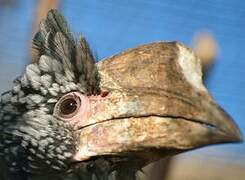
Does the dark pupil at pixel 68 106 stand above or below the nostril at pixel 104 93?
below

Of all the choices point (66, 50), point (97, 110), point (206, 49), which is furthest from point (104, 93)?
point (206, 49)

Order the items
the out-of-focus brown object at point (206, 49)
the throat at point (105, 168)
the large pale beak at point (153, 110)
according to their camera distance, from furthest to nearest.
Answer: the out-of-focus brown object at point (206, 49), the throat at point (105, 168), the large pale beak at point (153, 110)

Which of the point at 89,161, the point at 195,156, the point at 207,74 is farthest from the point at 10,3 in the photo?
the point at 89,161

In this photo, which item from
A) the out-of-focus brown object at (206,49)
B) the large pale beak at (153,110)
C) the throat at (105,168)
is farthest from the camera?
the out-of-focus brown object at (206,49)

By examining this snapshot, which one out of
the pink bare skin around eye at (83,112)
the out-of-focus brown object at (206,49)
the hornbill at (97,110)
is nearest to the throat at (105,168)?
the hornbill at (97,110)

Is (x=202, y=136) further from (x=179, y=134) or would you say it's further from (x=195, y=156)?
(x=195, y=156)

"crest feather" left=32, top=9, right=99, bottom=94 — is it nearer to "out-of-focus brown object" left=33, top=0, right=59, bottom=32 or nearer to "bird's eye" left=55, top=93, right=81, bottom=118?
"bird's eye" left=55, top=93, right=81, bottom=118

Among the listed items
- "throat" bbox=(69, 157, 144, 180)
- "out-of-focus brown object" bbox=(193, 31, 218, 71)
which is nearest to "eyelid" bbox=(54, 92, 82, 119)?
"throat" bbox=(69, 157, 144, 180)

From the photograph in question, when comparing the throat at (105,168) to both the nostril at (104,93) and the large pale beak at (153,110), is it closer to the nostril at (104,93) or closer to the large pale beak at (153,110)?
the large pale beak at (153,110)

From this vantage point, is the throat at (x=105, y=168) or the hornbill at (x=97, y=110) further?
the throat at (x=105, y=168)
